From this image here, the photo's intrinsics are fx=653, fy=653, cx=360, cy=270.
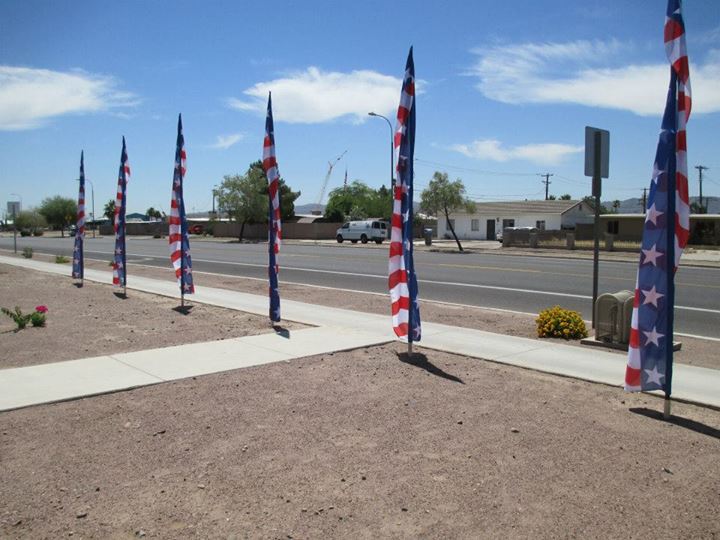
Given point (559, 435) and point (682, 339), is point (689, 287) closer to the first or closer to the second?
point (682, 339)

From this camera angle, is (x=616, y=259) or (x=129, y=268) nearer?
(x=129, y=268)

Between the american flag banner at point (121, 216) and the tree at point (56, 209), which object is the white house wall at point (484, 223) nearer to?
the american flag banner at point (121, 216)

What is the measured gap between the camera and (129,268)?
23.5m

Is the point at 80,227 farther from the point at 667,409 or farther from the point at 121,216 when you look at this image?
the point at 667,409

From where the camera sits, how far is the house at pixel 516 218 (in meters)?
56.9

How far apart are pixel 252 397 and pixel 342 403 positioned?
0.88 m

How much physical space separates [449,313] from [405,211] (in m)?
4.30

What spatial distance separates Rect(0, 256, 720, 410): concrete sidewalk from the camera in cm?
641

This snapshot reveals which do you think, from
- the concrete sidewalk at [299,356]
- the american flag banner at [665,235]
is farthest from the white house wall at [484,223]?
the american flag banner at [665,235]

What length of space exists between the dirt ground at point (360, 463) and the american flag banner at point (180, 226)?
6.63 metres

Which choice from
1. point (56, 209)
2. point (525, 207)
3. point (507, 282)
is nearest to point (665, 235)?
point (507, 282)

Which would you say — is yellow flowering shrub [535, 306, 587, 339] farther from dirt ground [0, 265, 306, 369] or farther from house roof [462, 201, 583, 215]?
house roof [462, 201, 583, 215]

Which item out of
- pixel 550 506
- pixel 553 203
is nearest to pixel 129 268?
pixel 550 506

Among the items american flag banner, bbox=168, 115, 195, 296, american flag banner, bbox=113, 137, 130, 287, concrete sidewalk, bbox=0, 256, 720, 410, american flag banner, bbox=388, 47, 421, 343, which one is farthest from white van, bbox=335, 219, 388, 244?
american flag banner, bbox=388, 47, 421, 343
